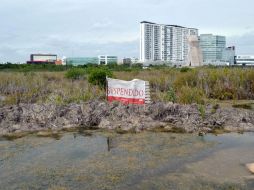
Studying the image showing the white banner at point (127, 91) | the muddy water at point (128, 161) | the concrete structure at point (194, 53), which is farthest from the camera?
the concrete structure at point (194, 53)

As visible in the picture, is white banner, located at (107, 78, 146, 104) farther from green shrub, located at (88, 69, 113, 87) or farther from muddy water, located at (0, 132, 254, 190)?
green shrub, located at (88, 69, 113, 87)

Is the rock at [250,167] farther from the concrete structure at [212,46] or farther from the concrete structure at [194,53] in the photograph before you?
the concrete structure at [212,46]

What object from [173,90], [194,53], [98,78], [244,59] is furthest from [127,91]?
→ [244,59]

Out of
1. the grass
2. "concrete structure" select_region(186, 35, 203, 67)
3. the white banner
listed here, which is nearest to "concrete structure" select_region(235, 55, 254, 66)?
"concrete structure" select_region(186, 35, 203, 67)

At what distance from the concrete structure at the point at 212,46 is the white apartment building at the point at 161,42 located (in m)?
4.36

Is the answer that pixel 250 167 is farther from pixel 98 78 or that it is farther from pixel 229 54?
pixel 229 54

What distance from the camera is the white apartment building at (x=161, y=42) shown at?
8294 centimetres

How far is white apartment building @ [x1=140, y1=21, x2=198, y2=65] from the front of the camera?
3265 inches

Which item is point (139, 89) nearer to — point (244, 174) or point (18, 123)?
point (18, 123)

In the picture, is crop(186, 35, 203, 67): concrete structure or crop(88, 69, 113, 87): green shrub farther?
crop(186, 35, 203, 67): concrete structure

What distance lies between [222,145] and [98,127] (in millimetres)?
2648

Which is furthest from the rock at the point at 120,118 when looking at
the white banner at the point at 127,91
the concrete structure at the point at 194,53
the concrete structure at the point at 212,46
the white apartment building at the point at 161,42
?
the concrete structure at the point at 212,46

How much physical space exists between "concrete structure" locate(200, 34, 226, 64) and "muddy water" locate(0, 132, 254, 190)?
79.3 metres

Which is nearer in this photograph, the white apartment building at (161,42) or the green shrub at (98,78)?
the green shrub at (98,78)
